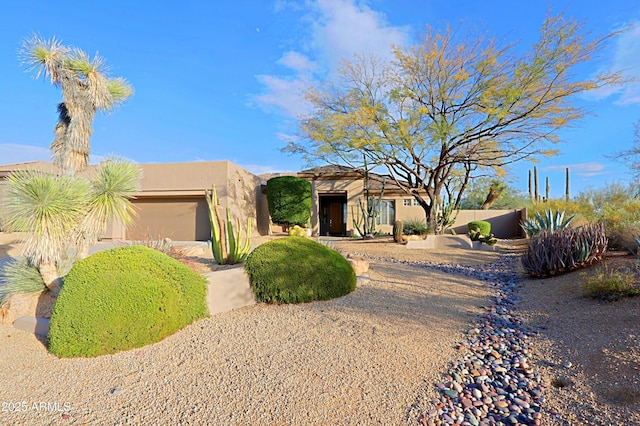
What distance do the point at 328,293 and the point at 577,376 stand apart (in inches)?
130

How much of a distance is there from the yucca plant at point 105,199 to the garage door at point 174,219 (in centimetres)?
949

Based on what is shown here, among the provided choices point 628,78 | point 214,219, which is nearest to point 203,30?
point 214,219

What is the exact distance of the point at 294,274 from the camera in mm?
5422

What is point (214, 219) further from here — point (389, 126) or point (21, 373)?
point (389, 126)

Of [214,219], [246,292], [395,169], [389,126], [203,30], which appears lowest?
[246,292]

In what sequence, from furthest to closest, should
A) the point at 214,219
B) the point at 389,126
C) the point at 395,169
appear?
the point at 395,169 < the point at 389,126 < the point at 214,219

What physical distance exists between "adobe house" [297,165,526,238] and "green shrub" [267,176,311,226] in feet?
6.06

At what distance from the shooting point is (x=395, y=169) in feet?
56.1

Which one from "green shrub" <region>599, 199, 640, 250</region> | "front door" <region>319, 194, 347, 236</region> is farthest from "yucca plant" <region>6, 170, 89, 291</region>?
"front door" <region>319, 194, 347, 236</region>

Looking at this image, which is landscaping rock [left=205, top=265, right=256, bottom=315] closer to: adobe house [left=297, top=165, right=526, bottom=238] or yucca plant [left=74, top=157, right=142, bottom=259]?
yucca plant [left=74, top=157, right=142, bottom=259]

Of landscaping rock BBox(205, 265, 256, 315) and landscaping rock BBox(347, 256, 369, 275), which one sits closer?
landscaping rock BBox(205, 265, 256, 315)

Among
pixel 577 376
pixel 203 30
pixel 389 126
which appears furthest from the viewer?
pixel 389 126

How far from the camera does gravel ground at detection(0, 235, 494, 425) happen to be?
8.88ft

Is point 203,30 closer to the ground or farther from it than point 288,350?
farther from it
